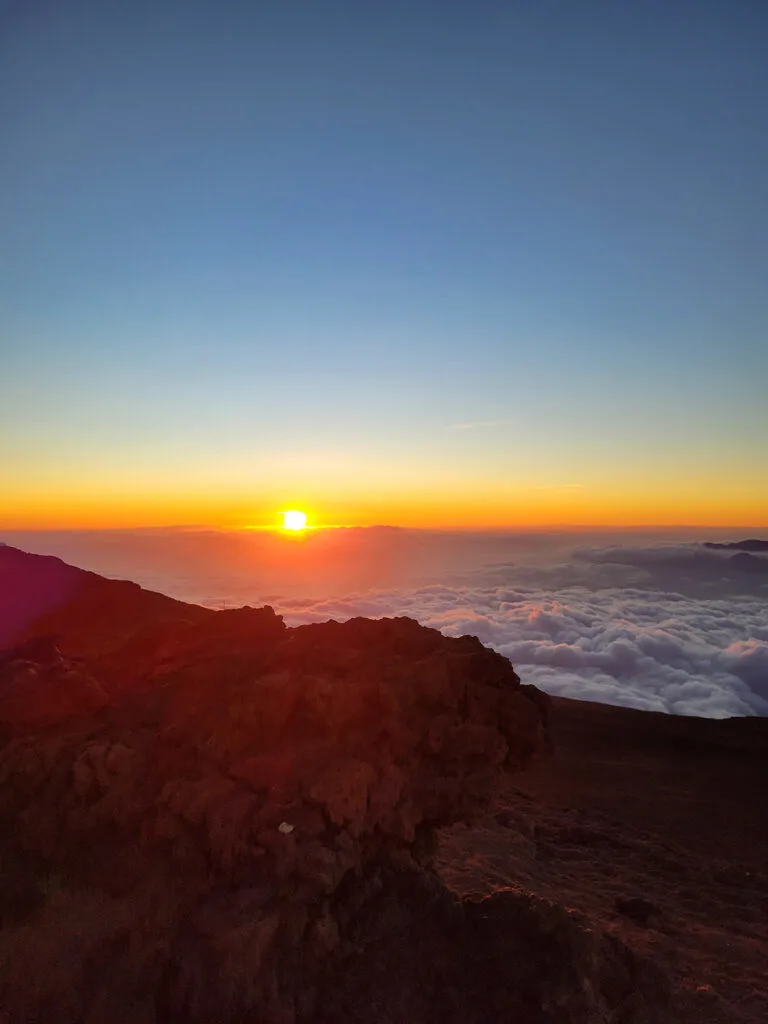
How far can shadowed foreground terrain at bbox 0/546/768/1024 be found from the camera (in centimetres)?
605

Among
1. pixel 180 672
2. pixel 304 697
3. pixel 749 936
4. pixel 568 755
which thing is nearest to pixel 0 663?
pixel 180 672

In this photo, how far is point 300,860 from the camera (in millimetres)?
6480

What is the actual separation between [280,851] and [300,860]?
0.22 m

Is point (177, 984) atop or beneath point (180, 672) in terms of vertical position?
beneath

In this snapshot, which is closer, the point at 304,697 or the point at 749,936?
the point at 304,697

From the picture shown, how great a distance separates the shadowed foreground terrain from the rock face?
22 millimetres

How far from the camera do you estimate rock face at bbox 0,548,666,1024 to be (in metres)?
6.02

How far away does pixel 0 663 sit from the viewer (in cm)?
976

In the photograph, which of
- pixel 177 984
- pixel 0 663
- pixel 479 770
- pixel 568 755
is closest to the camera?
pixel 177 984

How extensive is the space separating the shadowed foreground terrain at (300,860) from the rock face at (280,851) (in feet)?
0.07

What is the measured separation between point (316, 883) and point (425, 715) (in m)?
2.19

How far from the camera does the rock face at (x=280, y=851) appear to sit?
6020 mm

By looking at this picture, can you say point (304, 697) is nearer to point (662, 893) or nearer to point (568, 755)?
point (662, 893)

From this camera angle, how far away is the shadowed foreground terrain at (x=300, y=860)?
6051 millimetres
